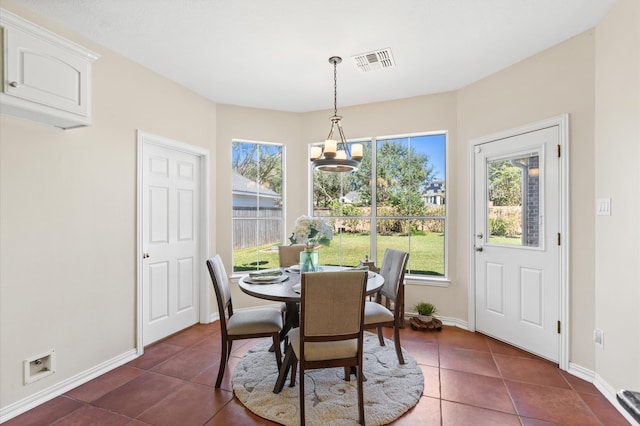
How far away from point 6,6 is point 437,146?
4000 mm

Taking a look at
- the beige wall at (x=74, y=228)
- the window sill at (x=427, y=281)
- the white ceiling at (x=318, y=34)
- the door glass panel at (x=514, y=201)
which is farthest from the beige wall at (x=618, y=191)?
Result: the beige wall at (x=74, y=228)

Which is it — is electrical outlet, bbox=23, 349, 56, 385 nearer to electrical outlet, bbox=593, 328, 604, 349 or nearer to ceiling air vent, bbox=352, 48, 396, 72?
ceiling air vent, bbox=352, 48, 396, 72

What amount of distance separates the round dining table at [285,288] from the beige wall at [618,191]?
5.24 ft

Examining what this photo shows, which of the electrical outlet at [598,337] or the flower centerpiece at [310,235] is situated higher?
the flower centerpiece at [310,235]

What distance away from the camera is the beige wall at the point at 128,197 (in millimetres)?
2072

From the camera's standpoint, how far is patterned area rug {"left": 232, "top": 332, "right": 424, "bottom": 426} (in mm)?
1996

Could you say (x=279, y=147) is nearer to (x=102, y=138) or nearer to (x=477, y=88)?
(x=102, y=138)

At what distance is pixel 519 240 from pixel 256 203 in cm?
306

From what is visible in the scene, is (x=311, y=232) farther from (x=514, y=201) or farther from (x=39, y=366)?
(x=39, y=366)

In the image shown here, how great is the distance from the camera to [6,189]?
2051 mm

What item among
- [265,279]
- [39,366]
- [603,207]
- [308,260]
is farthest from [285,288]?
[603,207]

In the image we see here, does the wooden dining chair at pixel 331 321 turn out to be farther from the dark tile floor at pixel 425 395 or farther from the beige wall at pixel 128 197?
the beige wall at pixel 128 197

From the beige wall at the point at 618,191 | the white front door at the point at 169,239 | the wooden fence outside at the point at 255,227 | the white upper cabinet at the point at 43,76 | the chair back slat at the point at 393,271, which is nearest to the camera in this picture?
the white upper cabinet at the point at 43,76

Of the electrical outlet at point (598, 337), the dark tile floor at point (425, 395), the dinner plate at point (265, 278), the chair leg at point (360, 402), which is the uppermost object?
the dinner plate at point (265, 278)
